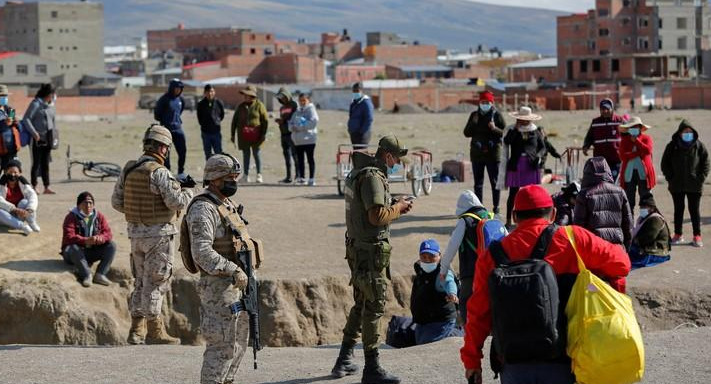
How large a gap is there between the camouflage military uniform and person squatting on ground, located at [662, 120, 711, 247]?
6.76 meters

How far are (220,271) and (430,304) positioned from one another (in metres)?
3.72

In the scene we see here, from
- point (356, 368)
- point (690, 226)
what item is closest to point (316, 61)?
point (690, 226)

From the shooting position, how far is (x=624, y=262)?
21.4 ft

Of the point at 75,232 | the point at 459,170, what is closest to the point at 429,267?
the point at 75,232

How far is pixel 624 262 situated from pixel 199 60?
140885 mm

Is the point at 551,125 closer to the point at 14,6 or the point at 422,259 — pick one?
the point at 422,259

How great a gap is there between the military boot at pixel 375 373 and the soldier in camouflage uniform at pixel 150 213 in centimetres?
225

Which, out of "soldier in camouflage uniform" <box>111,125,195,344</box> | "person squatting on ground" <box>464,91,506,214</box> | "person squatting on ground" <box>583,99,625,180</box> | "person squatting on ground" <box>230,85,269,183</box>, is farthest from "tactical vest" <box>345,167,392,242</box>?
"person squatting on ground" <box>230,85,269,183</box>

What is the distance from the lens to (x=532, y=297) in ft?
20.2

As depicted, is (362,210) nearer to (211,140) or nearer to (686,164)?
(686,164)

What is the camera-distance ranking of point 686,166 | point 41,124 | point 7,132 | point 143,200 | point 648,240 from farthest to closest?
point 41,124, point 7,132, point 686,166, point 648,240, point 143,200

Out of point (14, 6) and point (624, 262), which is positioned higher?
point (14, 6)

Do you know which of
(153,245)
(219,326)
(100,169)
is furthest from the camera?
(100,169)

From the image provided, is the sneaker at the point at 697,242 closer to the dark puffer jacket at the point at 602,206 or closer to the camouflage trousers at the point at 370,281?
the dark puffer jacket at the point at 602,206
